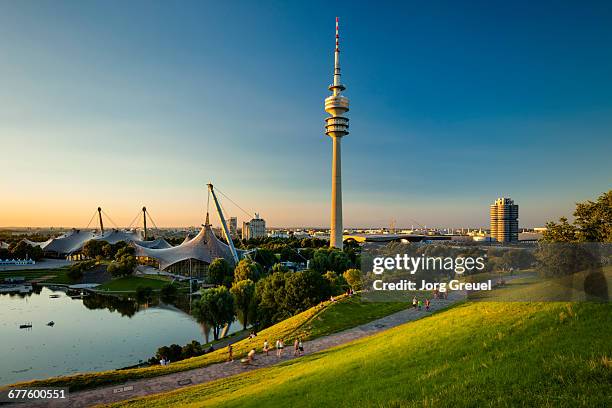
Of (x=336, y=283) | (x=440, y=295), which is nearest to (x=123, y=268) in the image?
(x=336, y=283)

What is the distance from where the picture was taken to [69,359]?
32.9 meters

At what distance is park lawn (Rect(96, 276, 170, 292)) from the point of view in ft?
231

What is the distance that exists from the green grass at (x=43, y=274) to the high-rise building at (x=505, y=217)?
165279 mm

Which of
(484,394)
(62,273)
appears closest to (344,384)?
(484,394)

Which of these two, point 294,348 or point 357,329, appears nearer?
point 294,348

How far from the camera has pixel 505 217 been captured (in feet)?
571

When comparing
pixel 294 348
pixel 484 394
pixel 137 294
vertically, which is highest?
pixel 484 394

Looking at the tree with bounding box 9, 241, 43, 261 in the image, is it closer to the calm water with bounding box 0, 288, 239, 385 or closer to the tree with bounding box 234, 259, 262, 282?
the calm water with bounding box 0, 288, 239, 385

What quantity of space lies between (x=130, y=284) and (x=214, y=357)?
5808 centimetres

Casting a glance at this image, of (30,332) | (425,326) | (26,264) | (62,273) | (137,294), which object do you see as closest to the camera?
(425,326)

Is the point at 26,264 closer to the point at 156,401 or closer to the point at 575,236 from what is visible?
the point at 156,401

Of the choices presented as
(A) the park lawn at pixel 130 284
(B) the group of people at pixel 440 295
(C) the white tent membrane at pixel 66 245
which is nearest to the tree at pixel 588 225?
(B) the group of people at pixel 440 295

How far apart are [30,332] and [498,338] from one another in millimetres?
48938

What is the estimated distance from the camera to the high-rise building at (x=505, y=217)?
172 m
